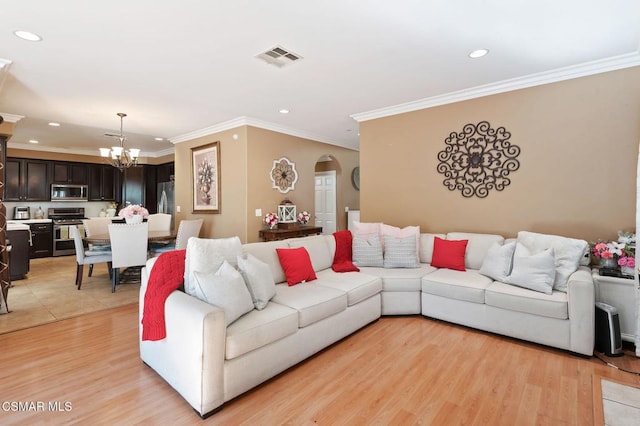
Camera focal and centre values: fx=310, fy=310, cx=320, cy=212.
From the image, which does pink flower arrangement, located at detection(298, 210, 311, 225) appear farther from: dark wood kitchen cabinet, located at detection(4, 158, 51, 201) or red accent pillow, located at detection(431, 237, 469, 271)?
dark wood kitchen cabinet, located at detection(4, 158, 51, 201)

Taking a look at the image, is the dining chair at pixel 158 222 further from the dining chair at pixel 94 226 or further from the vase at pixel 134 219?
the vase at pixel 134 219

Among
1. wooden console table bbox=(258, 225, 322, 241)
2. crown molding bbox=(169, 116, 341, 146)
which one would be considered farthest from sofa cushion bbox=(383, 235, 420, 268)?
crown molding bbox=(169, 116, 341, 146)

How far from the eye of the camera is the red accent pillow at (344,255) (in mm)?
3587

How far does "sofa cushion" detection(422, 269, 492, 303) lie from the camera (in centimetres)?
300

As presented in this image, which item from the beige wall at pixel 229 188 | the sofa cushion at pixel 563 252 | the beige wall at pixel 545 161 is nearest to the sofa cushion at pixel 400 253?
the beige wall at pixel 545 161

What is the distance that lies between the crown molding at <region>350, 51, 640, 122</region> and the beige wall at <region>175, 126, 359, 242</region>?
1.73 meters

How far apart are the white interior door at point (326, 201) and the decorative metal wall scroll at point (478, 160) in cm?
344

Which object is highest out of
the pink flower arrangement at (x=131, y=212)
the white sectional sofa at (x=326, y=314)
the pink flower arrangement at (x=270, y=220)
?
the pink flower arrangement at (x=131, y=212)

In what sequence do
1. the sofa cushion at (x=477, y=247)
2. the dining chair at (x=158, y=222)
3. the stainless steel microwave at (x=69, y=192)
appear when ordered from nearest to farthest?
1. the sofa cushion at (x=477, y=247)
2. the dining chair at (x=158, y=222)
3. the stainless steel microwave at (x=69, y=192)

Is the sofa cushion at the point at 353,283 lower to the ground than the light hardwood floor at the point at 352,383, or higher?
higher

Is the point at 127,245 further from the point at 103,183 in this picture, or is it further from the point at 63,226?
the point at 103,183

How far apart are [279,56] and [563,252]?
10.5 ft

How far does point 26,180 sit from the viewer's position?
710 cm

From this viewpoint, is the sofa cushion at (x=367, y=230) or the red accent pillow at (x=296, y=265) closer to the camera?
the red accent pillow at (x=296, y=265)
